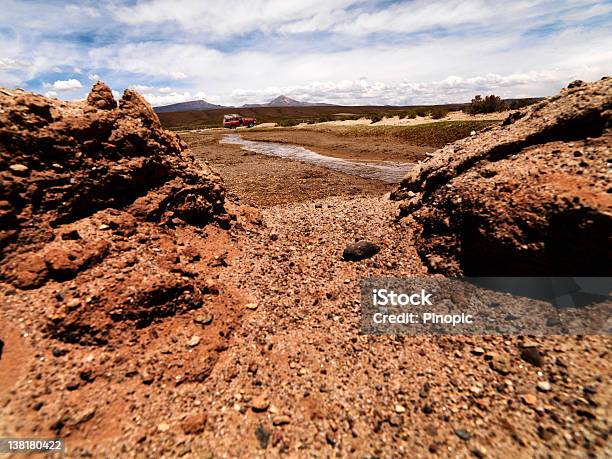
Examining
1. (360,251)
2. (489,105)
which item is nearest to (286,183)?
(360,251)

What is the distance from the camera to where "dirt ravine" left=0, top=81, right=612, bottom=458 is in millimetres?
3842

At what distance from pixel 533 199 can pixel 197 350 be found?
6437 millimetres

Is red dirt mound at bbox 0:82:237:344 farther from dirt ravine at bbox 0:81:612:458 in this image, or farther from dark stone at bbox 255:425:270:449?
dark stone at bbox 255:425:270:449

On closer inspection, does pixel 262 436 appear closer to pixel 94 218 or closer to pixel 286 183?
pixel 94 218

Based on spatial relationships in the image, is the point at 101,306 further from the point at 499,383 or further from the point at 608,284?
the point at 608,284

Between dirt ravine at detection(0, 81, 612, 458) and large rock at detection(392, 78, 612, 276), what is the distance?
1.06 m

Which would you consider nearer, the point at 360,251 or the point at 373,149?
the point at 360,251

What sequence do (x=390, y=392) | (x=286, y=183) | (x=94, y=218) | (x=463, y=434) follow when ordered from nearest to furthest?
(x=463, y=434), (x=390, y=392), (x=94, y=218), (x=286, y=183)

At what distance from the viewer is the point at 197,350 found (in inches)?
197

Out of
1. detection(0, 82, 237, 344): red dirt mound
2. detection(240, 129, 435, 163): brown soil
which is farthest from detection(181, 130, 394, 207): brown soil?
detection(240, 129, 435, 163): brown soil

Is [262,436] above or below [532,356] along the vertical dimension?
below

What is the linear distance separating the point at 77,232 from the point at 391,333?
591 centimetres

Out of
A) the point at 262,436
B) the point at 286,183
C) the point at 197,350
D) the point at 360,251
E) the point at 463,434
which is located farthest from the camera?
the point at 286,183

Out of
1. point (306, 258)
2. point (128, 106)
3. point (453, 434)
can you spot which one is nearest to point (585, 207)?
point (453, 434)
